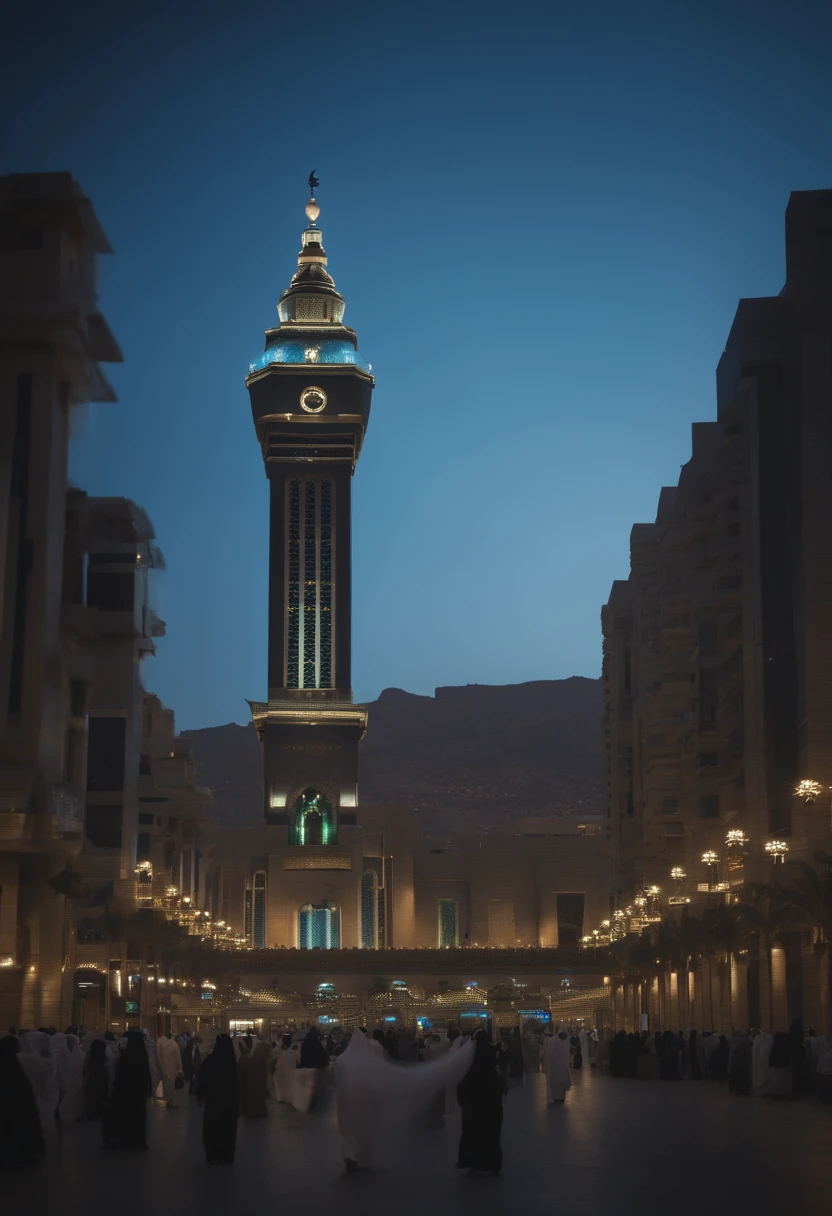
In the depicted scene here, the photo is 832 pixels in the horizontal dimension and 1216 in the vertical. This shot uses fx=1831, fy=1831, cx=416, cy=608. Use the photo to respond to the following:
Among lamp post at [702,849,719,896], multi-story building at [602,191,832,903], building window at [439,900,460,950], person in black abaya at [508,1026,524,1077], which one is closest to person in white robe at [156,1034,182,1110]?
person in black abaya at [508,1026,524,1077]

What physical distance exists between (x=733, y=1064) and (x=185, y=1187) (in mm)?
18057

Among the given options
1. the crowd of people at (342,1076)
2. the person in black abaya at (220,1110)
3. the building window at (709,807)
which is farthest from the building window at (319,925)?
the person in black abaya at (220,1110)

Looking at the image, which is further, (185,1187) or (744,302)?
(744,302)

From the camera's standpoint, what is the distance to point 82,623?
137 feet

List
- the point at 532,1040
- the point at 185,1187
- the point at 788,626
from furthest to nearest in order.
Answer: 1. the point at 532,1040
2. the point at 788,626
3. the point at 185,1187

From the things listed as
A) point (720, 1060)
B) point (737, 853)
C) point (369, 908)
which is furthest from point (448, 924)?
point (720, 1060)

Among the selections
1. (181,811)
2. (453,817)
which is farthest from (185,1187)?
(453,817)

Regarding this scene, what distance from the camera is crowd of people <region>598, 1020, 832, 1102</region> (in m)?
30.0

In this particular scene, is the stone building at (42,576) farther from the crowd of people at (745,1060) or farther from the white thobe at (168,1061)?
the crowd of people at (745,1060)

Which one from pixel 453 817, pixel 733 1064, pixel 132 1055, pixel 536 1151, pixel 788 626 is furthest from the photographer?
pixel 453 817

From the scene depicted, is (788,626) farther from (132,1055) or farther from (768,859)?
(132,1055)

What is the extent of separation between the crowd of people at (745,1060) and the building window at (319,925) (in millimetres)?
50624

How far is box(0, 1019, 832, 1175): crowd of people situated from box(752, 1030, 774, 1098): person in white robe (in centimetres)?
3

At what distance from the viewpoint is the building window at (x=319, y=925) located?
9256 cm
